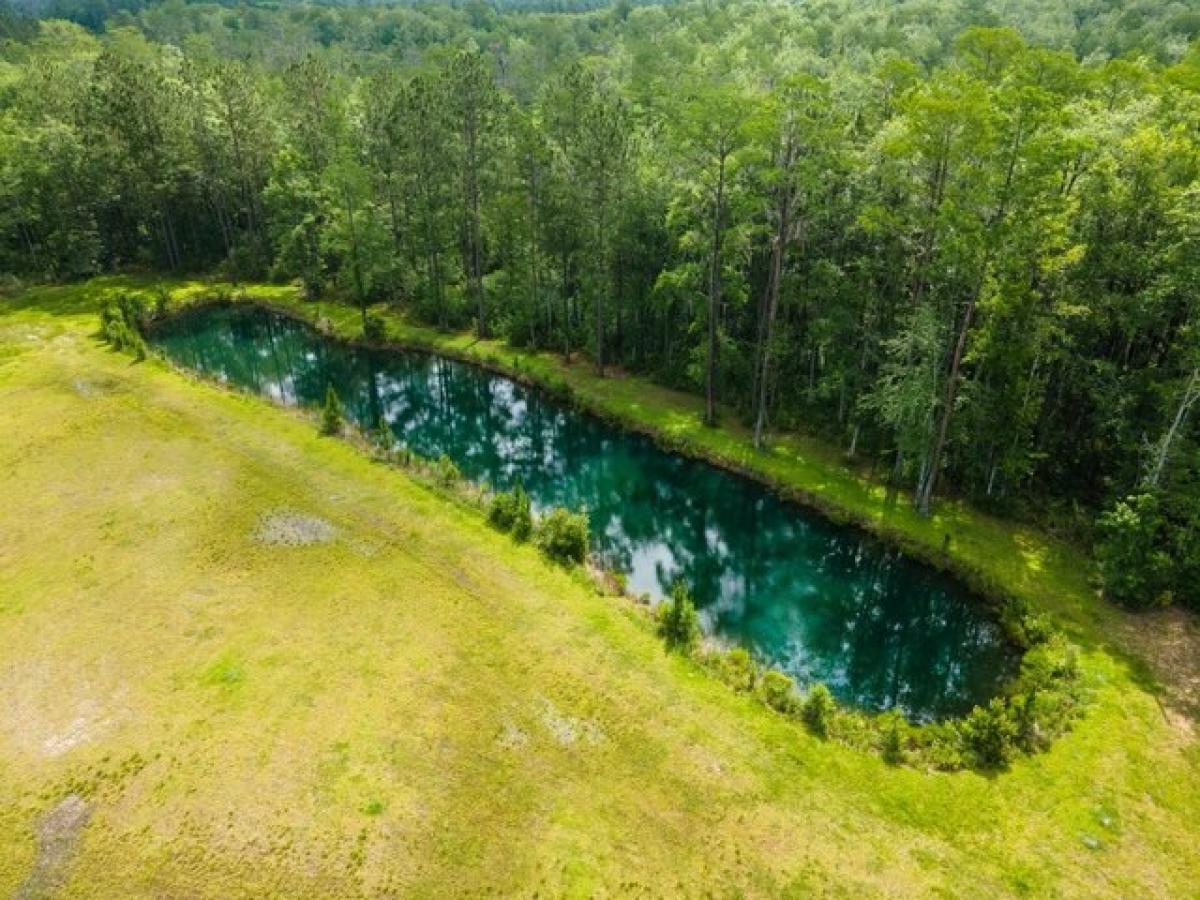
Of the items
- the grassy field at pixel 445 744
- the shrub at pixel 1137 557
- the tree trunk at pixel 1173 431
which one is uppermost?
the tree trunk at pixel 1173 431

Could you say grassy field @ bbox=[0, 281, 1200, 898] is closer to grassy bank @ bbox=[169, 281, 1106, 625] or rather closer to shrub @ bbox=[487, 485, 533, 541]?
grassy bank @ bbox=[169, 281, 1106, 625]

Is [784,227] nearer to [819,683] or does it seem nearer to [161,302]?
[819,683]

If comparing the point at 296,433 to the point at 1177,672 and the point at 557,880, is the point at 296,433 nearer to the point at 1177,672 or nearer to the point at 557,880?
the point at 557,880

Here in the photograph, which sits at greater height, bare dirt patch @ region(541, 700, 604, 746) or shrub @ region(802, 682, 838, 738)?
shrub @ region(802, 682, 838, 738)

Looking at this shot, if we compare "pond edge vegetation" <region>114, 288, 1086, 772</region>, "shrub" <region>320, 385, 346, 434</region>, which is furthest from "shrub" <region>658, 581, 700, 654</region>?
"shrub" <region>320, 385, 346, 434</region>

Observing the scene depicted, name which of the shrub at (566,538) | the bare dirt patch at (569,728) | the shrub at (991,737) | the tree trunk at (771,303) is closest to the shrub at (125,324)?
the shrub at (566,538)

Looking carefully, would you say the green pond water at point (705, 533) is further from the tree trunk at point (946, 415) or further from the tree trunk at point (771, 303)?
the tree trunk at point (771, 303)
